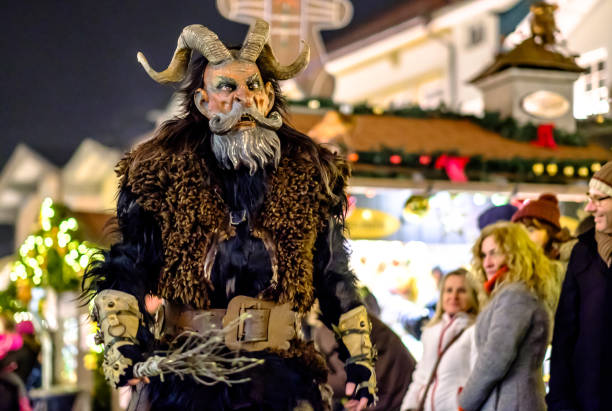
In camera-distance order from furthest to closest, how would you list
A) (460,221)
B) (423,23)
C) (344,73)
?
(344,73), (423,23), (460,221)

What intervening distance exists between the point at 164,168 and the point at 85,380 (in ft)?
30.3

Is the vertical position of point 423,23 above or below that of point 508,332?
above

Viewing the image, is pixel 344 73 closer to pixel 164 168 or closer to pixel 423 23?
pixel 423 23

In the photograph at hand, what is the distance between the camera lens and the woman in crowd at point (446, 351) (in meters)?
6.48

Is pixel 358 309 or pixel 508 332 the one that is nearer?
pixel 358 309

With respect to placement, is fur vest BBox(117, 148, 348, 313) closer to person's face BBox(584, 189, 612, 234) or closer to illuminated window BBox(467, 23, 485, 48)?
person's face BBox(584, 189, 612, 234)

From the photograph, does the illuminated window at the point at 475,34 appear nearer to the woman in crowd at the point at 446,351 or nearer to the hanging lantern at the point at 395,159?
the hanging lantern at the point at 395,159

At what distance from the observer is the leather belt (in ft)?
→ 12.8

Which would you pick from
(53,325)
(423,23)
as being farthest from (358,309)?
(423,23)

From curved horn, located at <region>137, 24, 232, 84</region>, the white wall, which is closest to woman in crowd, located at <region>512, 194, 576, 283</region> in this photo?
curved horn, located at <region>137, 24, 232, 84</region>

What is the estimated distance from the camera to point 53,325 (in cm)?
1365

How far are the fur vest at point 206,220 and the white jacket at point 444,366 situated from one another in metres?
2.55

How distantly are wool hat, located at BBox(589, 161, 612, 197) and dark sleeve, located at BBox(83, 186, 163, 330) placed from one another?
224 cm

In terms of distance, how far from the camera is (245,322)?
3912mm
